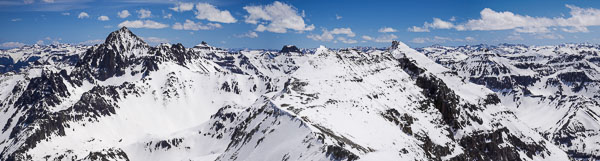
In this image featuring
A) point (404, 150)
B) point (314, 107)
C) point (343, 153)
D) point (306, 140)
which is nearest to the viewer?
point (343, 153)

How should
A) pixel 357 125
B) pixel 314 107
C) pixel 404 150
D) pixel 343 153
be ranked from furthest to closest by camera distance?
pixel 314 107, pixel 357 125, pixel 404 150, pixel 343 153

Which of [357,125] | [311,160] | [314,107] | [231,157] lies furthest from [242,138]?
[311,160]

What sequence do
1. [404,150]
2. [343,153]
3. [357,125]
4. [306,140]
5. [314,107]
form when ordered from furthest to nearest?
[314,107], [357,125], [404,150], [306,140], [343,153]

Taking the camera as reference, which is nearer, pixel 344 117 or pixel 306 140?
pixel 306 140

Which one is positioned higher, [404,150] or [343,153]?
[343,153]

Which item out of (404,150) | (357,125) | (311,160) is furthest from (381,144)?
(311,160)

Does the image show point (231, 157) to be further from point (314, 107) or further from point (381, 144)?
point (381, 144)

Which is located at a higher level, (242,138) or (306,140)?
(306,140)

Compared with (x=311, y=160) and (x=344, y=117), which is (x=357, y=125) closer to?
(x=344, y=117)

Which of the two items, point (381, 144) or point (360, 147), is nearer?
point (360, 147)
